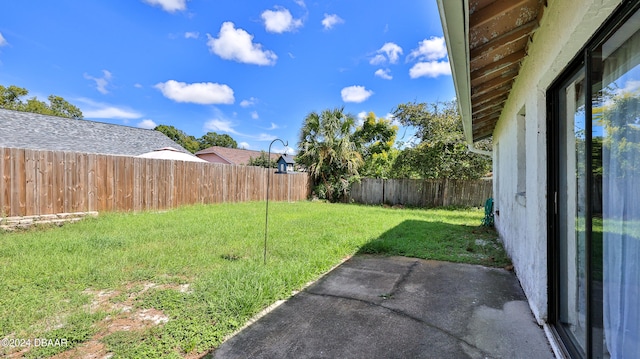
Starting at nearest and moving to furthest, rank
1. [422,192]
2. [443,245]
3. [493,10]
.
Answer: [493,10]
[443,245]
[422,192]

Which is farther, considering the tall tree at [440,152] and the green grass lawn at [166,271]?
the tall tree at [440,152]

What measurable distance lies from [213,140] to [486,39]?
51625 millimetres

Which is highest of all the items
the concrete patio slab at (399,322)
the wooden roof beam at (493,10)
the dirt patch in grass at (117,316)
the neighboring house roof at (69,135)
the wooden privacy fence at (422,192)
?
the neighboring house roof at (69,135)

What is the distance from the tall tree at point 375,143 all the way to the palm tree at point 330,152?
2.92ft

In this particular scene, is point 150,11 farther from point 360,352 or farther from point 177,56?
point 360,352

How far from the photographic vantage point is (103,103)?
24953 millimetres

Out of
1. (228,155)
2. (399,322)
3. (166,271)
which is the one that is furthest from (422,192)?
(228,155)

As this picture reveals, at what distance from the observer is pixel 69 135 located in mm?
12508

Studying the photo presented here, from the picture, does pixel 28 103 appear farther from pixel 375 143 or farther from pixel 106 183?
pixel 375 143

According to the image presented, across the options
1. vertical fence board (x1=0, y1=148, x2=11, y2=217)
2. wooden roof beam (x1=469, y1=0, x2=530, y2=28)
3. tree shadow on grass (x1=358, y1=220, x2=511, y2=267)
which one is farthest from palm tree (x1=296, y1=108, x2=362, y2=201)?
wooden roof beam (x1=469, y1=0, x2=530, y2=28)

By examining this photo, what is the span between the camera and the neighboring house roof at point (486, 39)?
1.60 metres

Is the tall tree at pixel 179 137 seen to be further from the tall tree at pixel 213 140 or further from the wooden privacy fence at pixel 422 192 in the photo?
the wooden privacy fence at pixel 422 192

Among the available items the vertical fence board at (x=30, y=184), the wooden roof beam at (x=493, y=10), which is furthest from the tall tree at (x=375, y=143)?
the wooden roof beam at (x=493, y=10)

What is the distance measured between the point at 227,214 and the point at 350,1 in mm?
6446
